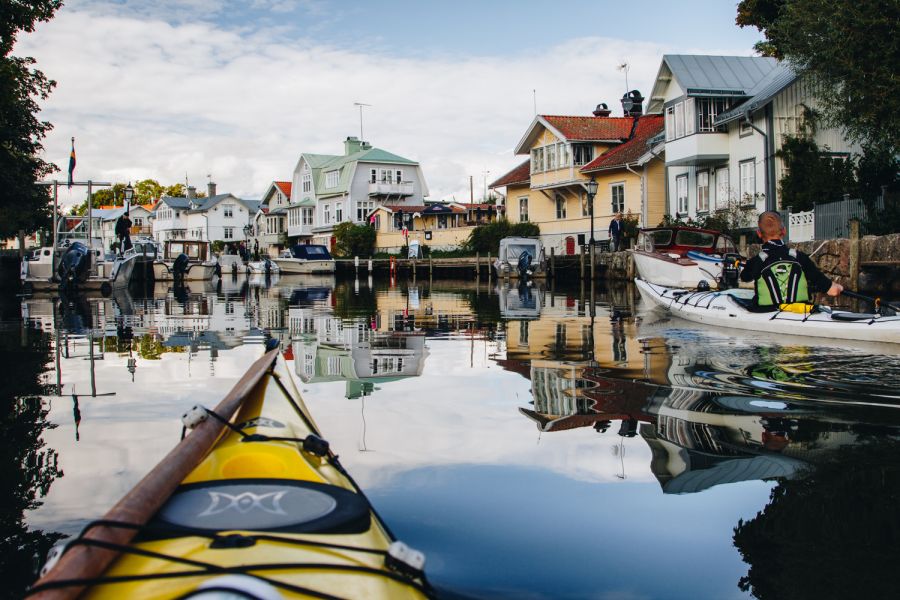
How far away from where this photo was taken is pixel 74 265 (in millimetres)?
31391

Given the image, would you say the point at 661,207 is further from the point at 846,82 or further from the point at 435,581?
the point at 435,581

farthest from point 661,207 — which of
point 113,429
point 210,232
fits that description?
point 210,232

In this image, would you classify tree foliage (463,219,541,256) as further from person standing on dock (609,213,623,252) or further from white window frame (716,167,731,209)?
white window frame (716,167,731,209)

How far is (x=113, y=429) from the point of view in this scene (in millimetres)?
6441

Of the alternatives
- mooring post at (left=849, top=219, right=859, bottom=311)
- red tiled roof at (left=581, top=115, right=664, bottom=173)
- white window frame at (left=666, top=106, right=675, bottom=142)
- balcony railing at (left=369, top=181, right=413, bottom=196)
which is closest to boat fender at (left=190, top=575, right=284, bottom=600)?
mooring post at (left=849, top=219, right=859, bottom=311)

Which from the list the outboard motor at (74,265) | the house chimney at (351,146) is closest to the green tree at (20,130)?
the outboard motor at (74,265)

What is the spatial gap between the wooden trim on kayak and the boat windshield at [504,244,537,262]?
40.3 meters

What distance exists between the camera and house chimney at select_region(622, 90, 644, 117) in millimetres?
51750

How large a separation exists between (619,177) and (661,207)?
11.5 ft

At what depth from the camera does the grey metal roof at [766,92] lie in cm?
3170

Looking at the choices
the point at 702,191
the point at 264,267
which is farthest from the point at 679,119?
the point at 264,267

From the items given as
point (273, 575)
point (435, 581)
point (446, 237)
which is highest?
point (446, 237)

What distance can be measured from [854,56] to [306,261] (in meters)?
41.4

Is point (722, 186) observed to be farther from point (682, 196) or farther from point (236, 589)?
point (236, 589)
